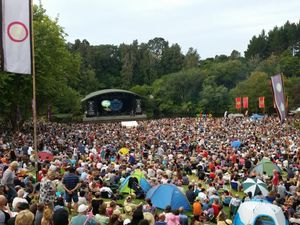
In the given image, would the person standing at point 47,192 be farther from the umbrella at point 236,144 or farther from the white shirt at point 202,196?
the umbrella at point 236,144

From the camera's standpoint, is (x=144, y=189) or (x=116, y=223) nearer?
(x=116, y=223)

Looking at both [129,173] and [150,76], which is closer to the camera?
[129,173]

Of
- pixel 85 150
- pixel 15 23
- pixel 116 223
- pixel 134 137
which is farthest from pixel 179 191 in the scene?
pixel 134 137

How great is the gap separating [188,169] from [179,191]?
22.5 feet

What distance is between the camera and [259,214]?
10.5 meters

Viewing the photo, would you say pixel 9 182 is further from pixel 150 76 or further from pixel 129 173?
pixel 150 76

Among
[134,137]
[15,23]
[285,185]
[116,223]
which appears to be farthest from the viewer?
[134,137]

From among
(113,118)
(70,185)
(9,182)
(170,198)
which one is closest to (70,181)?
(70,185)

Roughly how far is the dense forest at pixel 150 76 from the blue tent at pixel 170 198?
19.1m

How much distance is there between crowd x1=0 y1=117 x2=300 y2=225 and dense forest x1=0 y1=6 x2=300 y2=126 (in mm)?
6707

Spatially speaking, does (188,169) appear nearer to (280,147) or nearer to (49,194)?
(280,147)

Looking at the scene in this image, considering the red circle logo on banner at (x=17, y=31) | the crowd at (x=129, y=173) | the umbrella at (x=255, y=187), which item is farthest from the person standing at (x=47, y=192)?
the umbrella at (x=255, y=187)

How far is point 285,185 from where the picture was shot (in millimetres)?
14336

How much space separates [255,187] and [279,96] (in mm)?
8214
